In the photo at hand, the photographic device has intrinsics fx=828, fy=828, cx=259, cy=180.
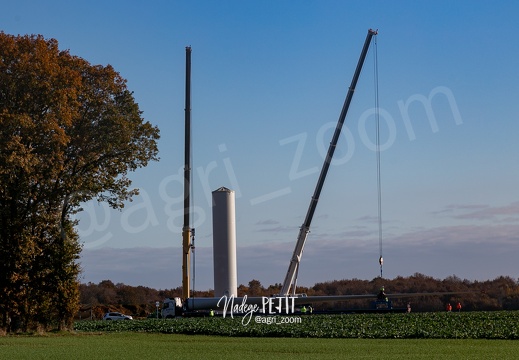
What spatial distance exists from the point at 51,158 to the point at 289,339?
49.5 ft

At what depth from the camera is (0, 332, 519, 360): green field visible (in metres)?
25.5

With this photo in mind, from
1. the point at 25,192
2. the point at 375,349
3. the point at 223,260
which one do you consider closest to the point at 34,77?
the point at 25,192

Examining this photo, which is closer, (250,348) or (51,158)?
(250,348)

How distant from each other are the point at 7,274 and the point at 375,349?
21.2 metres

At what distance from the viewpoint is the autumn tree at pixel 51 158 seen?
40156mm

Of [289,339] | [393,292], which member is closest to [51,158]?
[289,339]

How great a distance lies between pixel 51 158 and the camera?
4062cm

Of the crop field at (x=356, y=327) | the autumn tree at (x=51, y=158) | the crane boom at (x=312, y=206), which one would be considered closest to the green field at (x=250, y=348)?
the crop field at (x=356, y=327)

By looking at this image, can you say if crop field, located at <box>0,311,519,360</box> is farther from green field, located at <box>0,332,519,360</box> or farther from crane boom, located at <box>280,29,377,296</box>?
crane boom, located at <box>280,29,377,296</box>

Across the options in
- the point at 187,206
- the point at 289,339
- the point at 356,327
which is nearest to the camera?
the point at 289,339

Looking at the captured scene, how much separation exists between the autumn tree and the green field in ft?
17.9

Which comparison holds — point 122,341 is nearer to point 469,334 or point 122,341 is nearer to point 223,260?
point 469,334

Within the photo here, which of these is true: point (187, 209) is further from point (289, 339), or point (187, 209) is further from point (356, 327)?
point (289, 339)

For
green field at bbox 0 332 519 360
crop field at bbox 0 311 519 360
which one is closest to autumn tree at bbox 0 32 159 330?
crop field at bbox 0 311 519 360
